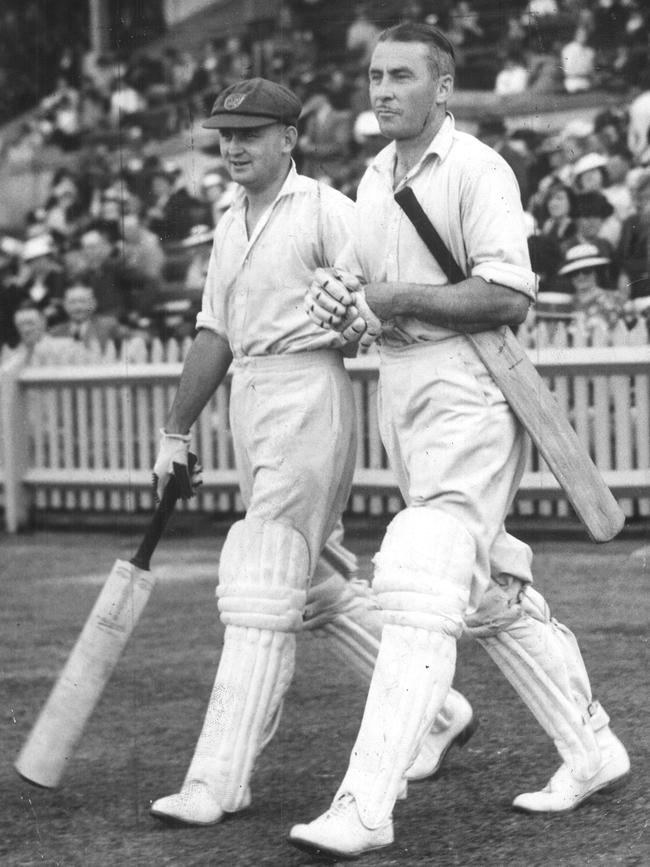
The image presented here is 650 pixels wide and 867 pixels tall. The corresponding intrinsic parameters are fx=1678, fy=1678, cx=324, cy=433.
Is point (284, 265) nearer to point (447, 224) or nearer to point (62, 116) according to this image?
point (447, 224)

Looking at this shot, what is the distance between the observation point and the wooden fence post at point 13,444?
39.8ft

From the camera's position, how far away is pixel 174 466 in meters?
4.74

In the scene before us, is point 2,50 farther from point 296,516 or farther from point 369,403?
point 296,516

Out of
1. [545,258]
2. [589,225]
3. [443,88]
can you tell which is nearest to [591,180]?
[589,225]

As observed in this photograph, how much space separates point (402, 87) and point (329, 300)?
1.88 feet

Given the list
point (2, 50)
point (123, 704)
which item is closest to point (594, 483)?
point (123, 704)

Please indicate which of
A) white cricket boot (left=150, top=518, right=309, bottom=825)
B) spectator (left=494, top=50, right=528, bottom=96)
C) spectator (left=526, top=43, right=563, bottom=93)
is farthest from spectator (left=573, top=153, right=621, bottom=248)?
white cricket boot (left=150, top=518, right=309, bottom=825)

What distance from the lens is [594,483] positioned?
417 cm

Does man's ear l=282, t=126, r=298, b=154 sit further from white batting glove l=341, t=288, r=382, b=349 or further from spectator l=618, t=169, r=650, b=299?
spectator l=618, t=169, r=650, b=299

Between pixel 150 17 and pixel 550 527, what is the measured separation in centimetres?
1679

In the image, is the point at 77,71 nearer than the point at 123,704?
No

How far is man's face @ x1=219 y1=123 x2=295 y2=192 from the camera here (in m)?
4.64

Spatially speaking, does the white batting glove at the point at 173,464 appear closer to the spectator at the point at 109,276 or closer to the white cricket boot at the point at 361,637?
the white cricket boot at the point at 361,637

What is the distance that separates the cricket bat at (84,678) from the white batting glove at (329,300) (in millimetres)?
969
